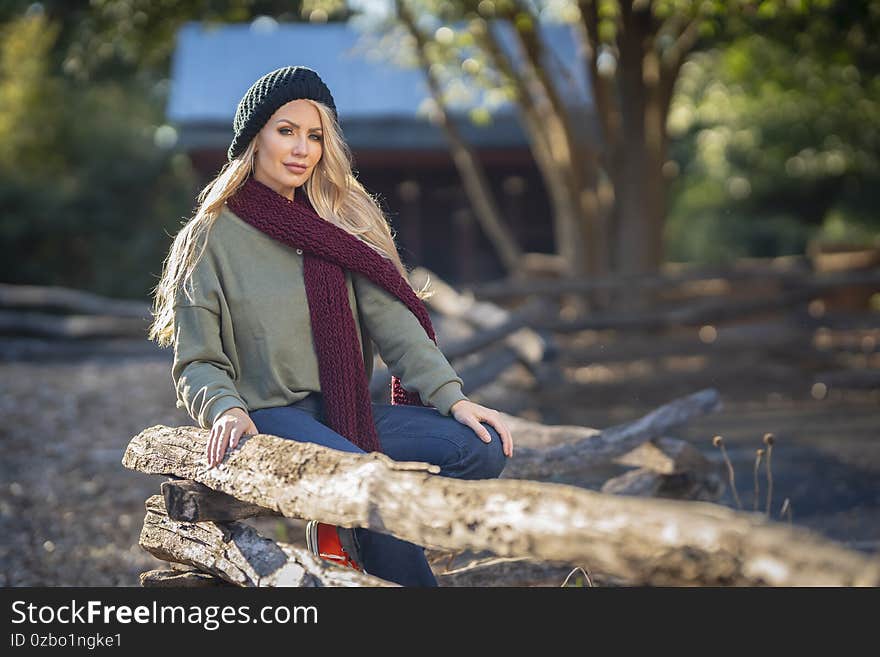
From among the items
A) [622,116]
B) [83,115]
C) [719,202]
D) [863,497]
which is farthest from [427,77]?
[719,202]

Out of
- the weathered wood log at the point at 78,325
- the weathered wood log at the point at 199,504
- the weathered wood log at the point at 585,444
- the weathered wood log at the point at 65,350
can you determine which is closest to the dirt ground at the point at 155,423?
the weathered wood log at the point at 65,350

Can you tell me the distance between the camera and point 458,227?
67.3ft

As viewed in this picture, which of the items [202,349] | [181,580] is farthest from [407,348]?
[181,580]

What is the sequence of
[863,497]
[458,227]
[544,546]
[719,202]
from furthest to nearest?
1. [719,202]
2. [458,227]
3. [863,497]
4. [544,546]

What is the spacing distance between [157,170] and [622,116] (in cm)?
874

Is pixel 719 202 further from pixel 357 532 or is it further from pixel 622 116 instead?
pixel 357 532

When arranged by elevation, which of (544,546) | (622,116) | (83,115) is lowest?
(544,546)

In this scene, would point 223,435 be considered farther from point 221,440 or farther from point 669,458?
point 669,458

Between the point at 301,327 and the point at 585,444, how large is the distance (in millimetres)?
1840

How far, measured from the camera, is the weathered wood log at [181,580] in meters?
3.28

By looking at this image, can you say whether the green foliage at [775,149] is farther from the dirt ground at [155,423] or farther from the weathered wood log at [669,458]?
the weathered wood log at [669,458]

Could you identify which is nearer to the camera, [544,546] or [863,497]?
[544,546]

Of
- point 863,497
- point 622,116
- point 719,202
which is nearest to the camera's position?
point 863,497

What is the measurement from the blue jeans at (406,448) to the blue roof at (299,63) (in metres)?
15.6
